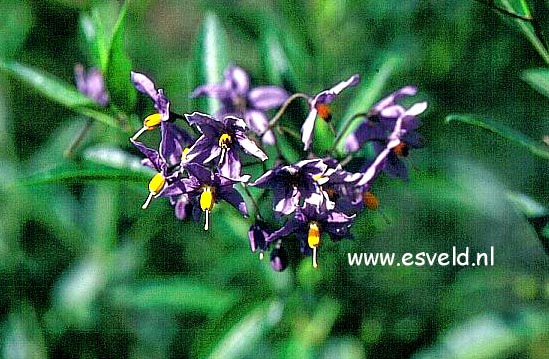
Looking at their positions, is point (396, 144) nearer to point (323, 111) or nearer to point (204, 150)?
point (323, 111)

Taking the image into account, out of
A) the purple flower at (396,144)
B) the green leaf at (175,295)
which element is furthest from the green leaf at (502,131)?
the green leaf at (175,295)

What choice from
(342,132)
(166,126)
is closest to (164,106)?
(166,126)

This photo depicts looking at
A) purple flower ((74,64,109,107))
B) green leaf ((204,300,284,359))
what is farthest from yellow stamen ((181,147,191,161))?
purple flower ((74,64,109,107))

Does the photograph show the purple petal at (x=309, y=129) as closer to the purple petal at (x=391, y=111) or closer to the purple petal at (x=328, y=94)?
the purple petal at (x=328, y=94)

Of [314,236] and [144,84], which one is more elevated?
[144,84]

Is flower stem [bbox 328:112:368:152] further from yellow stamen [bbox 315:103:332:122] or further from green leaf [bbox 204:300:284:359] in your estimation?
green leaf [bbox 204:300:284:359]

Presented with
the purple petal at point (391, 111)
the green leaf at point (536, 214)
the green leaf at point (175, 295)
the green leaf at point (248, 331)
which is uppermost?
the purple petal at point (391, 111)
